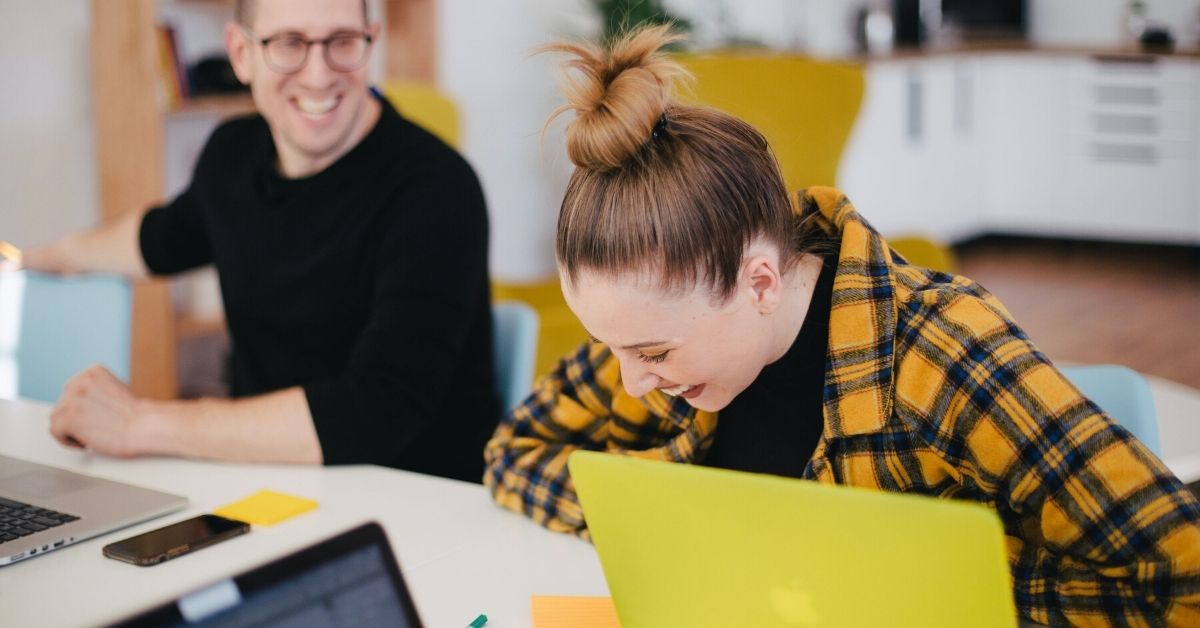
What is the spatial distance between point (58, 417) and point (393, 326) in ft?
1.42

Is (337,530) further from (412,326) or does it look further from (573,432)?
(412,326)

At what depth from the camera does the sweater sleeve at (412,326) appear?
5.46 feet

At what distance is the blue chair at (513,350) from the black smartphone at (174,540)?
1.97 feet

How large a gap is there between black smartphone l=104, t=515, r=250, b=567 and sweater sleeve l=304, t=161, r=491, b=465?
233 mm

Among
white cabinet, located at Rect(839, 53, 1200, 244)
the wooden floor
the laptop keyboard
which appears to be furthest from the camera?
white cabinet, located at Rect(839, 53, 1200, 244)

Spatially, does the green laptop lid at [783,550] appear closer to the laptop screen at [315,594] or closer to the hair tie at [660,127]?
the laptop screen at [315,594]

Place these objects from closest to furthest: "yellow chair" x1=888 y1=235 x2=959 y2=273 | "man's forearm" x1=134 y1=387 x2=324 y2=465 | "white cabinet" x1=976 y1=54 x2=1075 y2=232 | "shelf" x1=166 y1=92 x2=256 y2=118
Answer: "man's forearm" x1=134 y1=387 x2=324 y2=465 → "yellow chair" x1=888 y1=235 x2=959 y2=273 → "shelf" x1=166 y1=92 x2=256 y2=118 → "white cabinet" x1=976 y1=54 x2=1075 y2=232

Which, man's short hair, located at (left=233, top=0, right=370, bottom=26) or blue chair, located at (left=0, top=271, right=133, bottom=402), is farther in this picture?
blue chair, located at (left=0, top=271, right=133, bottom=402)

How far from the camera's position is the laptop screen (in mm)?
787

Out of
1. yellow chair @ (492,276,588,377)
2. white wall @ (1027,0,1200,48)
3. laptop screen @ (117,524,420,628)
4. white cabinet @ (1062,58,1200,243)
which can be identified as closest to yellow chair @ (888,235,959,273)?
yellow chair @ (492,276,588,377)

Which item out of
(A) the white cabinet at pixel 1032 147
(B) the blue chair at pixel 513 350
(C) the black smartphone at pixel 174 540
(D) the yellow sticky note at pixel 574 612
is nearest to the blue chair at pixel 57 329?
(B) the blue chair at pixel 513 350

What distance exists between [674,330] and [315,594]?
444 mm

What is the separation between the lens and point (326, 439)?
1626 mm

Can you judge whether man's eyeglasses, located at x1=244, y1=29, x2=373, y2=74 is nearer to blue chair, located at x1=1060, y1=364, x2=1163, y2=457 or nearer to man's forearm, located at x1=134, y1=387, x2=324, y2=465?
man's forearm, located at x1=134, y1=387, x2=324, y2=465
